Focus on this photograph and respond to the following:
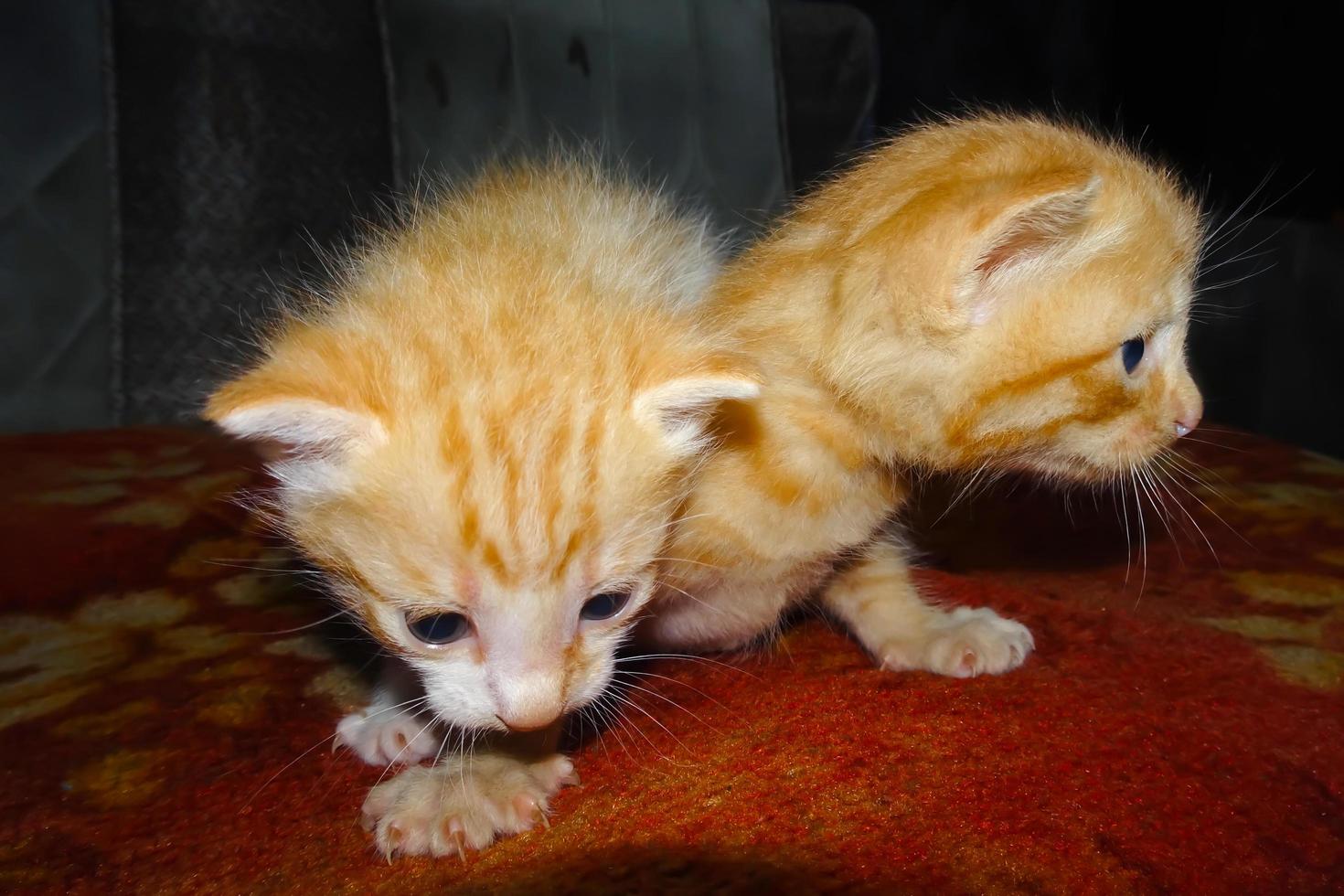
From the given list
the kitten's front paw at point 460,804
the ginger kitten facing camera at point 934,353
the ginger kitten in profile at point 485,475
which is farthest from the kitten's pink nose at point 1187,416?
the kitten's front paw at point 460,804

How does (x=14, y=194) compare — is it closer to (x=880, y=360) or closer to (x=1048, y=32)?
(x=880, y=360)

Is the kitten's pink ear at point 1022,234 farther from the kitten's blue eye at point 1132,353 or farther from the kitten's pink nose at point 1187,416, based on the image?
the kitten's pink nose at point 1187,416

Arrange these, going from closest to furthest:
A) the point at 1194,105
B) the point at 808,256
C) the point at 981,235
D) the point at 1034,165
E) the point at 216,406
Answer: the point at 216,406, the point at 981,235, the point at 1034,165, the point at 808,256, the point at 1194,105

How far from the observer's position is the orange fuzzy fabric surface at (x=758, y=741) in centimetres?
86

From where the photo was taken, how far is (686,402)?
0.89m

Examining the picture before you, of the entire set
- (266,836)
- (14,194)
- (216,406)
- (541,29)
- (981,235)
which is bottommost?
(266,836)

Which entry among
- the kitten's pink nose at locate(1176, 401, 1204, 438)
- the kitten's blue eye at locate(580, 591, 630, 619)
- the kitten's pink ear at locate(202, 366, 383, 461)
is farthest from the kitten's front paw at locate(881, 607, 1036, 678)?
the kitten's pink ear at locate(202, 366, 383, 461)

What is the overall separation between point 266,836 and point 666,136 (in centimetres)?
192

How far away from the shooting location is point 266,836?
92cm

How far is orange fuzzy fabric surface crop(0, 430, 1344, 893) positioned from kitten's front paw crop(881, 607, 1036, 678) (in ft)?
0.09

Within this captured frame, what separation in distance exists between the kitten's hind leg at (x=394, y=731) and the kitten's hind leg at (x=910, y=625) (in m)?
0.53

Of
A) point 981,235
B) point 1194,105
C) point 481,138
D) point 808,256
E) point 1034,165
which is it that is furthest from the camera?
point 1194,105

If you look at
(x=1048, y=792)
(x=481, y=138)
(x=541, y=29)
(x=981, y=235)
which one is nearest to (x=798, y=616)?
(x=1048, y=792)

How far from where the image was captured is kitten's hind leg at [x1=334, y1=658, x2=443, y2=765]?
105 cm
